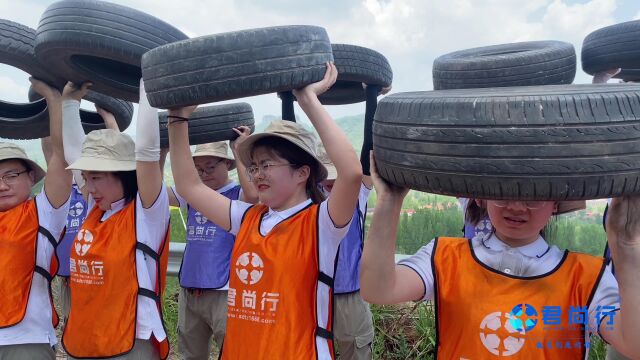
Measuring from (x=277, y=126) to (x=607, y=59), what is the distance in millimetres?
2712

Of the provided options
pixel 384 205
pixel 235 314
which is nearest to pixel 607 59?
pixel 384 205

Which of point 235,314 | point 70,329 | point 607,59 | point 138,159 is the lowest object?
point 70,329

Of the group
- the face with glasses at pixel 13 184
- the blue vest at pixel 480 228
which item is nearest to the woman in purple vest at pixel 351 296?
the blue vest at pixel 480 228

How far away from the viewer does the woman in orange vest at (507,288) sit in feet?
5.36

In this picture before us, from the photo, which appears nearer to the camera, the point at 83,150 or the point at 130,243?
the point at 130,243

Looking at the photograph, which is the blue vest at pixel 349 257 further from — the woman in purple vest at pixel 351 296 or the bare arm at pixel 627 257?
the bare arm at pixel 627 257

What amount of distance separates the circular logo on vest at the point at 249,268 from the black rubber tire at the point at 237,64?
27.5 inches

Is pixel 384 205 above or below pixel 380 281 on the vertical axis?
above

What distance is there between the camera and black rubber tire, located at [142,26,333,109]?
74.5 inches

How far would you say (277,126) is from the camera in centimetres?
241

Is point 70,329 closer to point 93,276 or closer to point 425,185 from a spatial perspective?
point 93,276

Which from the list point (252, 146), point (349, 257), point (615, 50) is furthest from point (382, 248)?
point (615, 50)

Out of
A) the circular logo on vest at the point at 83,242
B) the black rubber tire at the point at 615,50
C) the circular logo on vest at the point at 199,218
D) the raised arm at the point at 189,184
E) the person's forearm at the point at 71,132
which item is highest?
A: the black rubber tire at the point at 615,50

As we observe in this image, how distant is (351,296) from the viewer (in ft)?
12.5
